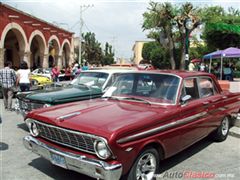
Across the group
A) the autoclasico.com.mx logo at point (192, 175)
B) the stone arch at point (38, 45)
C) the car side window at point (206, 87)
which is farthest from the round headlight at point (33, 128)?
the stone arch at point (38, 45)

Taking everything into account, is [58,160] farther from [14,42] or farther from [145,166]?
[14,42]

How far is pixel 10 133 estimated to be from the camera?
6996 millimetres

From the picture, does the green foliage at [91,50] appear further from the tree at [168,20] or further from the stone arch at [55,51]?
the tree at [168,20]

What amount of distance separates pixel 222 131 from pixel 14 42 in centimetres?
2959

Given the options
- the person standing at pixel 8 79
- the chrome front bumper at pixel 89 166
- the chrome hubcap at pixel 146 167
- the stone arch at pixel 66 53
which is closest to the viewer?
the chrome front bumper at pixel 89 166

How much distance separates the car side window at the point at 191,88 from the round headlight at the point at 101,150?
2008 millimetres

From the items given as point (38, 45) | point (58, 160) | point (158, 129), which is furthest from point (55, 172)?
point (38, 45)

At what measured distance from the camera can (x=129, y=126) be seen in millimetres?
3715

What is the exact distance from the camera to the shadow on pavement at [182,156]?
4.95m

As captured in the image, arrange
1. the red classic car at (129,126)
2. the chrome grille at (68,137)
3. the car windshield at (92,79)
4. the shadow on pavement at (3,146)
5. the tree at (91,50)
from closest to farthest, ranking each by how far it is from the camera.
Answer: the red classic car at (129,126)
the chrome grille at (68,137)
the shadow on pavement at (3,146)
the car windshield at (92,79)
the tree at (91,50)

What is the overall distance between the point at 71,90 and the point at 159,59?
157 ft

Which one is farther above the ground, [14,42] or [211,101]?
[14,42]

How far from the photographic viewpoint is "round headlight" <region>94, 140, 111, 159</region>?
11.6 ft

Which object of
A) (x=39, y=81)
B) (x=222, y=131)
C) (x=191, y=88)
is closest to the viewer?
(x=191, y=88)
